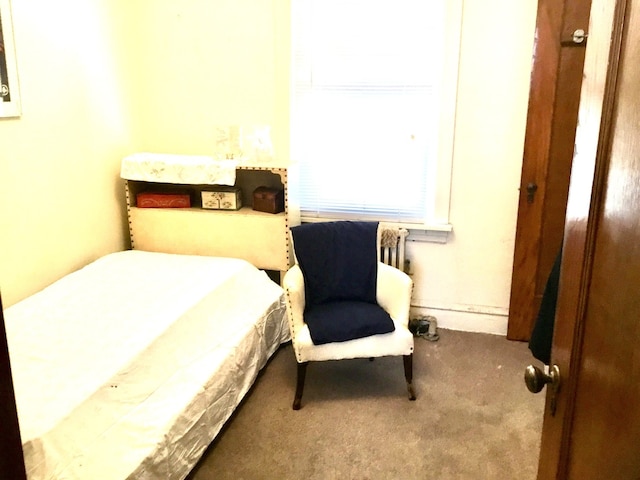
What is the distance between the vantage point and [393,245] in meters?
3.43

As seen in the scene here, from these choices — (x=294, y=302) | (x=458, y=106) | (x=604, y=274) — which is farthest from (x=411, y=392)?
(x=604, y=274)

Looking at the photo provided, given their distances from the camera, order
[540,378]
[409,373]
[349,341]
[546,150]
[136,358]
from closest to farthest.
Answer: [540,378] < [136,358] < [349,341] < [409,373] < [546,150]

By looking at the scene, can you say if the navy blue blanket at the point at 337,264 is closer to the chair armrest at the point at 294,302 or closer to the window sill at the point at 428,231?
the chair armrest at the point at 294,302

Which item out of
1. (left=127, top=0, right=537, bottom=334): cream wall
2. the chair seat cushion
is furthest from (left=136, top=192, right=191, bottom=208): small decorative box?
the chair seat cushion

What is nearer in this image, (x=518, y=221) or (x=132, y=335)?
(x=132, y=335)

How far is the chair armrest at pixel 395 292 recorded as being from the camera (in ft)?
9.12

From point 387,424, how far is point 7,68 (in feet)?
7.64

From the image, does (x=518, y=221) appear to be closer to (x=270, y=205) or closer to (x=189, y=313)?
(x=270, y=205)

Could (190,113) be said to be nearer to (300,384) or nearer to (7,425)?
(300,384)

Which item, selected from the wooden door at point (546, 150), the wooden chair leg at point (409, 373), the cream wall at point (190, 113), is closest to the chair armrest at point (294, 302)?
the wooden chair leg at point (409, 373)

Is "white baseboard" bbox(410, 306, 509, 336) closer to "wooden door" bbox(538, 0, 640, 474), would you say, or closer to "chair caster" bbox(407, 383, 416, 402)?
"chair caster" bbox(407, 383, 416, 402)

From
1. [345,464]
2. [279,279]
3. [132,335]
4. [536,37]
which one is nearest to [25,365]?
[132,335]

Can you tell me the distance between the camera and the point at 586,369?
89 centimetres

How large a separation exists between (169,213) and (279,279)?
78 cm
